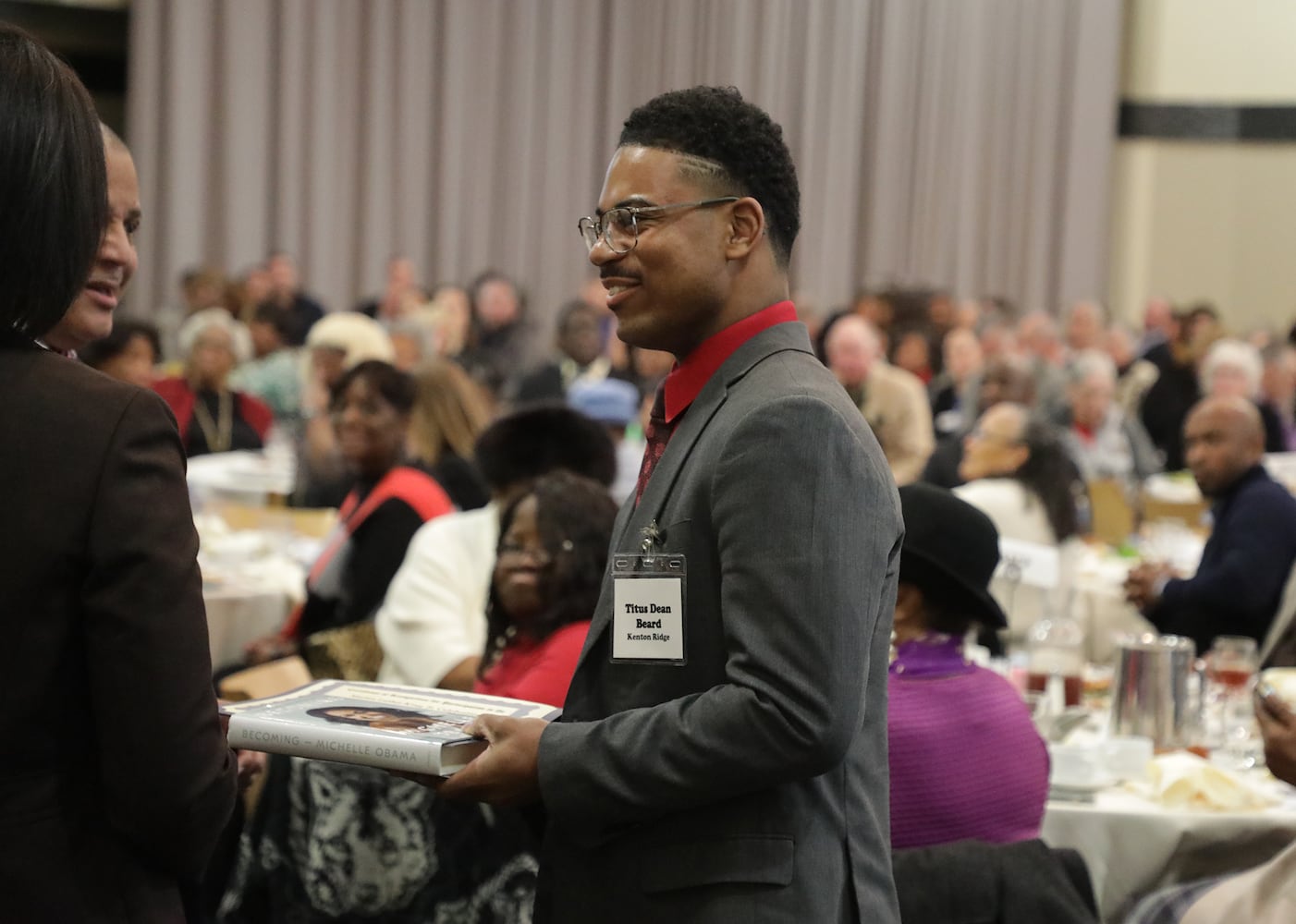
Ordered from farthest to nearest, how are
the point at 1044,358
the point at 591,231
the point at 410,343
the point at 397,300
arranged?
the point at 397,300 < the point at 1044,358 < the point at 410,343 < the point at 591,231

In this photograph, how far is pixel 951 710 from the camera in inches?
95.4

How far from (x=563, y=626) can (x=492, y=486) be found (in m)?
1.18

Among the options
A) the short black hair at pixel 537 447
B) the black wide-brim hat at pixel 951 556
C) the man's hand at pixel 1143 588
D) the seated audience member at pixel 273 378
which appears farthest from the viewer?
the seated audience member at pixel 273 378

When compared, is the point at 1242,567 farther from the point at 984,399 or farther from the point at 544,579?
the point at 984,399

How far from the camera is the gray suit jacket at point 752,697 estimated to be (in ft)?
4.97

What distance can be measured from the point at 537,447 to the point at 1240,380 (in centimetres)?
612

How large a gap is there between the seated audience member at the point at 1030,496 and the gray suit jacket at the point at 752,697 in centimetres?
347

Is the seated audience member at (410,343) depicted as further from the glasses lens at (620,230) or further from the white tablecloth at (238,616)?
the glasses lens at (620,230)

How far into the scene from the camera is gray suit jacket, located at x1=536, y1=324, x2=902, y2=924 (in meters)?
1.51

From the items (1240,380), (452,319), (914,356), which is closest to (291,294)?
(452,319)

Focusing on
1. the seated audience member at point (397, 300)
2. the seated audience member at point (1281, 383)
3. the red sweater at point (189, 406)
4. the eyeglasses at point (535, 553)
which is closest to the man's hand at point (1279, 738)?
the eyeglasses at point (535, 553)

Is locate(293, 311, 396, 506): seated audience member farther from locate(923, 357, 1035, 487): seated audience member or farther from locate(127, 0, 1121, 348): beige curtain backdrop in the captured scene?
locate(127, 0, 1121, 348): beige curtain backdrop

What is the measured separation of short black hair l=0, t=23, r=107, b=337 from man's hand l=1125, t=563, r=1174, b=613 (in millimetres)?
4116

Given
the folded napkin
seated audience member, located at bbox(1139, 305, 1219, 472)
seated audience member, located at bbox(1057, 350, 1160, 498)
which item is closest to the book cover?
the folded napkin
